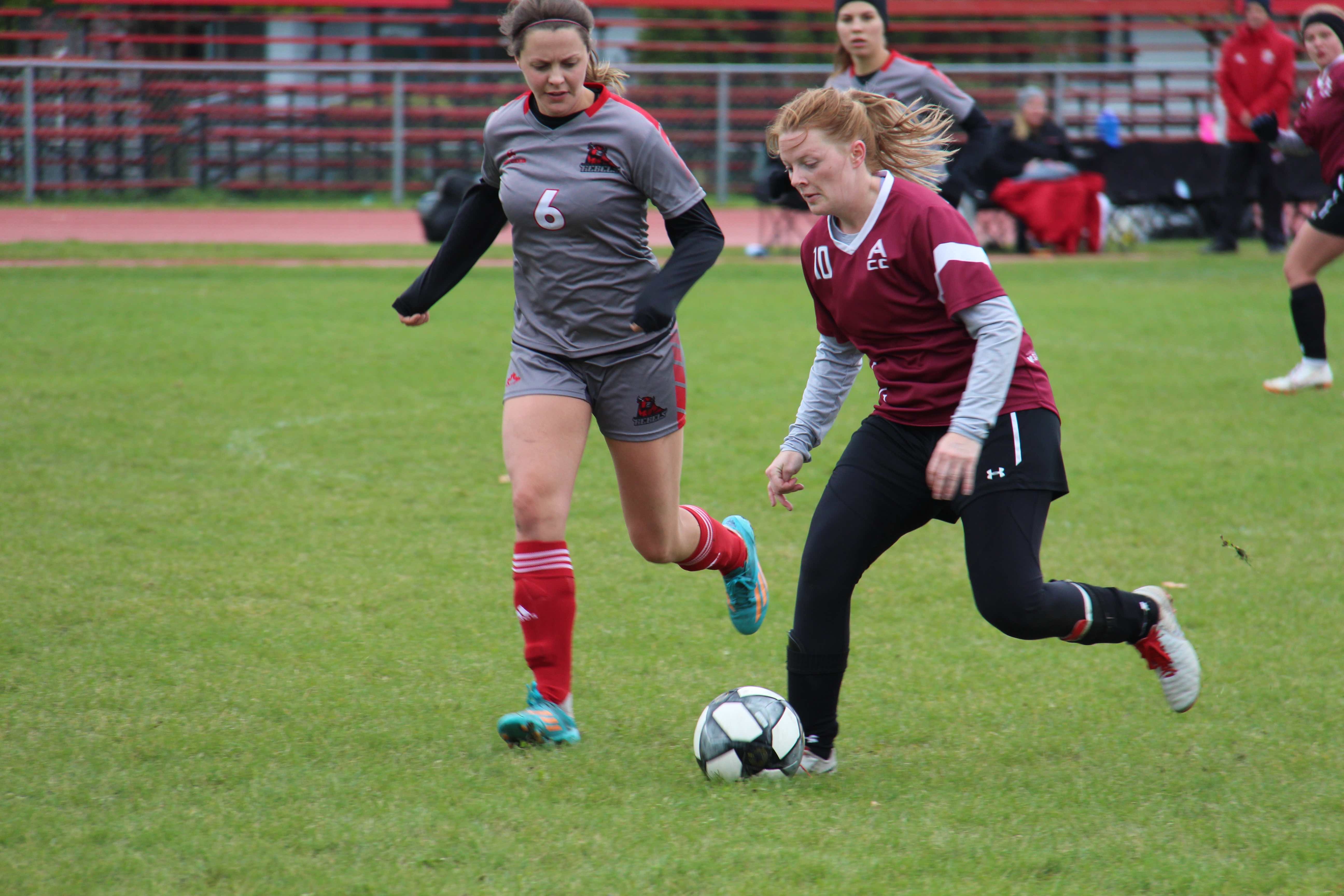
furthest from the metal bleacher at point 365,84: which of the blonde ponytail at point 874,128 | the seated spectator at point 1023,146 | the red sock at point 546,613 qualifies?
the red sock at point 546,613

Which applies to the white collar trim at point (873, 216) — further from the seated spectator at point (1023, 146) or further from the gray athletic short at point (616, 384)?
the seated spectator at point (1023, 146)

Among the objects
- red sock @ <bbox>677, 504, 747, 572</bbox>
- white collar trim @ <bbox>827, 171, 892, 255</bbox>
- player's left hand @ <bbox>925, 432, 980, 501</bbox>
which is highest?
white collar trim @ <bbox>827, 171, 892, 255</bbox>

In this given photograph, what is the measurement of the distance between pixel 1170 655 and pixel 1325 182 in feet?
18.4

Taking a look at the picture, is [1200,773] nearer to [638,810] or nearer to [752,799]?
[752,799]

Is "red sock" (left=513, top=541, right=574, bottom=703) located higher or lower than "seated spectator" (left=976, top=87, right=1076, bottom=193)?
lower

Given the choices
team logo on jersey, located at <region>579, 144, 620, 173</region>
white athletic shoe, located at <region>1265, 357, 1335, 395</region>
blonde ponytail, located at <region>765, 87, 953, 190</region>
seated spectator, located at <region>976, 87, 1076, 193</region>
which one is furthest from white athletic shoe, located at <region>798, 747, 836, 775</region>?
seated spectator, located at <region>976, 87, 1076, 193</region>

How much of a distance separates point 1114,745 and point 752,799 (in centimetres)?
112

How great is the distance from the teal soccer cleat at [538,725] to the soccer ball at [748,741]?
0.39 metres

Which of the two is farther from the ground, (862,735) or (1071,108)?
(1071,108)

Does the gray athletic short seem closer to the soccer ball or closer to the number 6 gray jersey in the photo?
the number 6 gray jersey

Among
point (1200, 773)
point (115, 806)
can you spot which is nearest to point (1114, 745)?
point (1200, 773)

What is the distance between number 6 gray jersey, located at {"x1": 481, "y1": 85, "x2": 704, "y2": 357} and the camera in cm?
391

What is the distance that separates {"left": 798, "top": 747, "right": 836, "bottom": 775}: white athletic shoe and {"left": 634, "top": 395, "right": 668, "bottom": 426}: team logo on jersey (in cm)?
108

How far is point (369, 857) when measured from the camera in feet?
10.0
